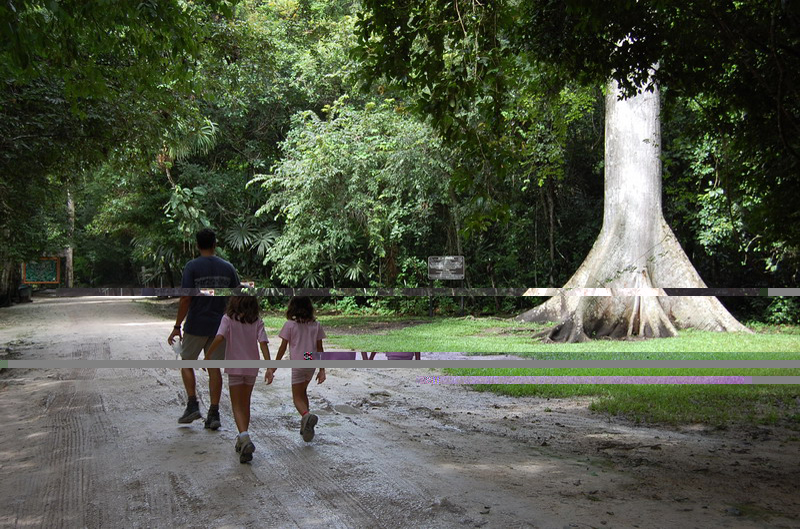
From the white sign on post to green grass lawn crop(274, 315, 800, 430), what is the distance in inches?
52.8

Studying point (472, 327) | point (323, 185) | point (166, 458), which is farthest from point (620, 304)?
point (166, 458)

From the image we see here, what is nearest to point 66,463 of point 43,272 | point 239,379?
point 239,379

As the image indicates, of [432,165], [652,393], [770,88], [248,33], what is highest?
[248,33]

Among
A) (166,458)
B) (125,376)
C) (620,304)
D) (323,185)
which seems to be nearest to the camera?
(166,458)

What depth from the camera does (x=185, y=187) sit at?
22.8 meters

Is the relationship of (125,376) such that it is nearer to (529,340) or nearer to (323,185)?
(529,340)

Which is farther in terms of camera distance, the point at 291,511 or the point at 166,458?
the point at 166,458

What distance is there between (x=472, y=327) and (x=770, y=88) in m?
11.6

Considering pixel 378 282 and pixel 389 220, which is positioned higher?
pixel 389 220

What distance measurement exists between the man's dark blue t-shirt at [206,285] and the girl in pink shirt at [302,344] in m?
0.85

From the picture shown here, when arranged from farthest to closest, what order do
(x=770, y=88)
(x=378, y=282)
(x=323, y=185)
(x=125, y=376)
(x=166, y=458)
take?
(x=378, y=282) < (x=323, y=185) < (x=125, y=376) < (x=770, y=88) < (x=166, y=458)

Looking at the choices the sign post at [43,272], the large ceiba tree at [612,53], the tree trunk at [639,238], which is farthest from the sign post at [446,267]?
the sign post at [43,272]

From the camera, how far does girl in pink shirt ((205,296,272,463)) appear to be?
5.18m

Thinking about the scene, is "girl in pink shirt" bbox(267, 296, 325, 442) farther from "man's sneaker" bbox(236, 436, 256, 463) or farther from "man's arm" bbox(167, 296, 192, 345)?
"man's arm" bbox(167, 296, 192, 345)
